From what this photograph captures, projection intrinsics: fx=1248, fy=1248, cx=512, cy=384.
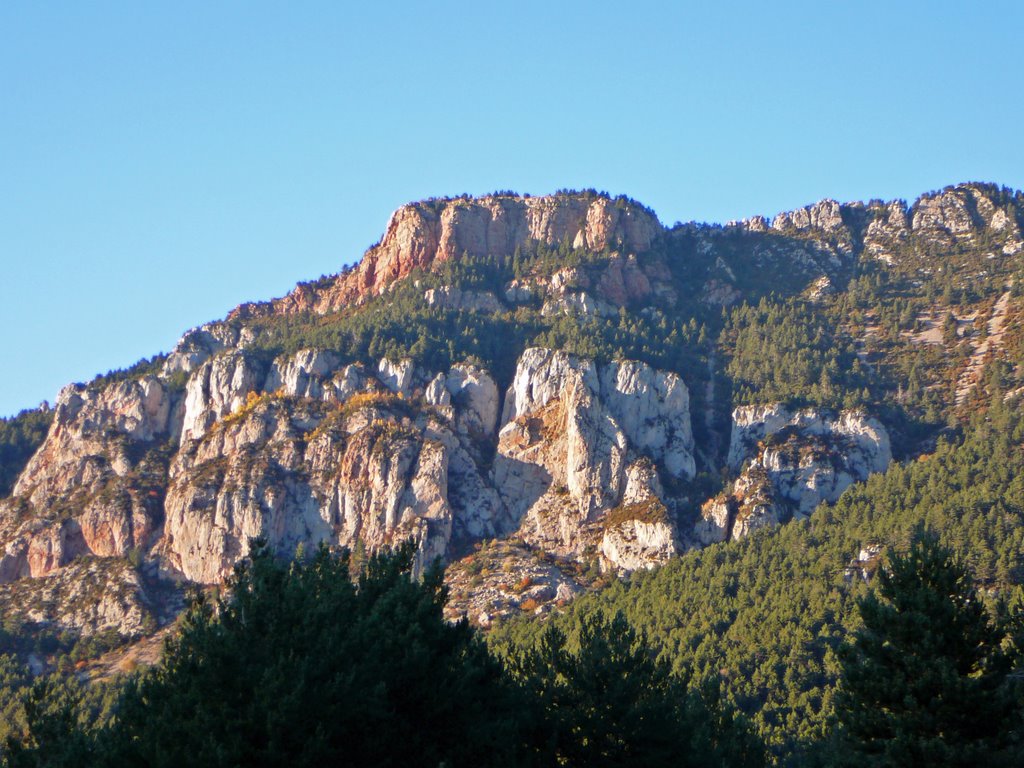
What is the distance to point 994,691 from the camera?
40.0m

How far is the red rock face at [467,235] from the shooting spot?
19038cm

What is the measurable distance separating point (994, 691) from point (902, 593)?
171 inches

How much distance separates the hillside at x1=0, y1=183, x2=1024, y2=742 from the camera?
119375 millimetres

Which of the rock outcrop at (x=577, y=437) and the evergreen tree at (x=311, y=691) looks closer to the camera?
the evergreen tree at (x=311, y=691)

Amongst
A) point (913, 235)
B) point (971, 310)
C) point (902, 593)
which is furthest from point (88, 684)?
point (913, 235)

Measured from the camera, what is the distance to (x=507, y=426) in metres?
146

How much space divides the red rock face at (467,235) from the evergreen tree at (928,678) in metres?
146

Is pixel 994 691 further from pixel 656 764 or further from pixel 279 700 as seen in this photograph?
pixel 279 700

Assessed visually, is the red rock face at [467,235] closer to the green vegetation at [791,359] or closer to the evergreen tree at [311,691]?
the green vegetation at [791,359]

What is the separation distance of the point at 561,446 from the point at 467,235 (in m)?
60.9

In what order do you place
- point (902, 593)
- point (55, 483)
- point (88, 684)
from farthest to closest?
point (55, 483), point (88, 684), point (902, 593)

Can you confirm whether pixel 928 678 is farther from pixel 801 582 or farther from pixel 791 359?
pixel 791 359

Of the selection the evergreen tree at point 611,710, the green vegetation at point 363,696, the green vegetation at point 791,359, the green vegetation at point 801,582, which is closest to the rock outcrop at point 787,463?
the green vegetation at point 791,359

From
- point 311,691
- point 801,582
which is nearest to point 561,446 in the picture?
point 801,582
